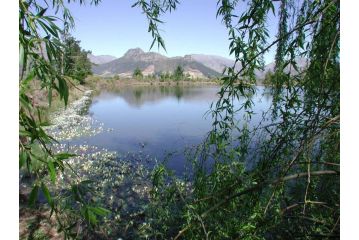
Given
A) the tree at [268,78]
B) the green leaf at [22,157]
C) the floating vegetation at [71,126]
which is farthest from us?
the floating vegetation at [71,126]

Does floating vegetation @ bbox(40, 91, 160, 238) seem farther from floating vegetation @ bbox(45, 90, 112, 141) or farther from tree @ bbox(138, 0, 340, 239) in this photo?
tree @ bbox(138, 0, 340, 239)

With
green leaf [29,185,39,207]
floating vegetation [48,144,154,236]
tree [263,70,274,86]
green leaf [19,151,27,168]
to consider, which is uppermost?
tree [263,70,274,86]

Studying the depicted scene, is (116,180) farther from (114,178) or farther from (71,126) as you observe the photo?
(71,126)

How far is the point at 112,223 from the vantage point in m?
5.05

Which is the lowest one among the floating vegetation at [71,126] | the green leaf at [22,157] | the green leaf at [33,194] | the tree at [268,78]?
the floating vegetation at [71,126]

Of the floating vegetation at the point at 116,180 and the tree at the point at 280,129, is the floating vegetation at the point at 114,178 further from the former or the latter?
the tree at the point at 280,129

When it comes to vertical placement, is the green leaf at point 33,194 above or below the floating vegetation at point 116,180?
above

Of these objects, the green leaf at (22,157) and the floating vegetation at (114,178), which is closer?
the green leaf at (22,157)

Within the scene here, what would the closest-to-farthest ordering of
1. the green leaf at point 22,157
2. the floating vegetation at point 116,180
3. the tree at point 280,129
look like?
the green leaf at point 22,157 → the tree at point 280,129 → the floating vegetation at point 116,180

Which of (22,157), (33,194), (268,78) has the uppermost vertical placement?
(268,78)

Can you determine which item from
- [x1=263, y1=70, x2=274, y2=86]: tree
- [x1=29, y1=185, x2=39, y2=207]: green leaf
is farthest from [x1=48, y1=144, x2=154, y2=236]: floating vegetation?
[x1=29, y1=185, x2=39, y2=207]: green leaf

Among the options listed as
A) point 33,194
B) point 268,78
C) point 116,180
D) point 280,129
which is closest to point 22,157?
point 33,194

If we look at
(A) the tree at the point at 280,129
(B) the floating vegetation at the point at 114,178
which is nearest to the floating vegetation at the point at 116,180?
(B) the floating vegetation at the point at 114,178
